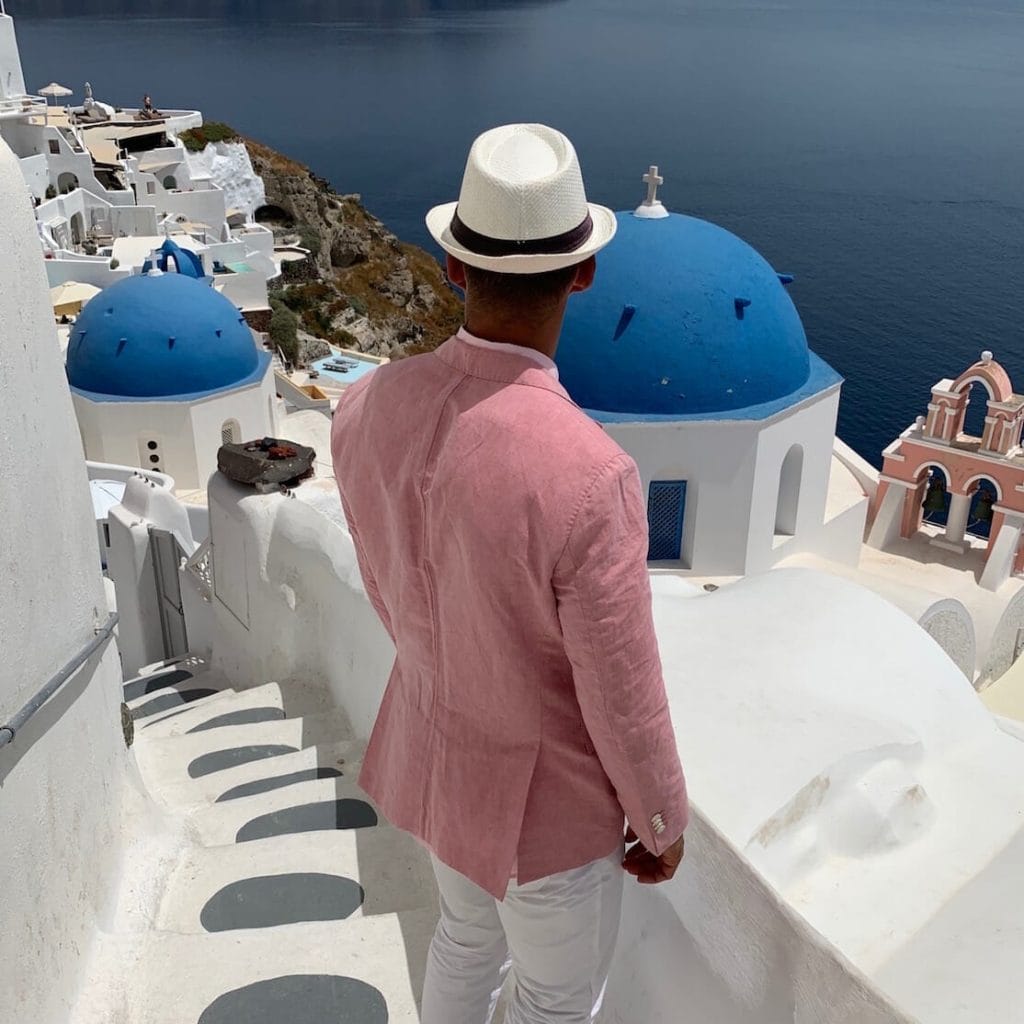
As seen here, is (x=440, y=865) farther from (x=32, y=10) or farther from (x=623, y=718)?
(x=32, y=10)

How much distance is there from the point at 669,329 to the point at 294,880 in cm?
665

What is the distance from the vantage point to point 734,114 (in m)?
81.6

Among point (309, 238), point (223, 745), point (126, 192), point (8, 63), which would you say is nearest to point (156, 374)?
point (223, 745)

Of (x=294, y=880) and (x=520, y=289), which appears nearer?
(x=520, y=289)

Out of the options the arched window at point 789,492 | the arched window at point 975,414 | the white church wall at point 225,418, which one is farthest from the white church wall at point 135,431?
the arched window at point 975,414

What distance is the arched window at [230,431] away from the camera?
16062mm

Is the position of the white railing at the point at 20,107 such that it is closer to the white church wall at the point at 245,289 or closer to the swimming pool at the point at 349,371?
the white church wall at the point at 245,289

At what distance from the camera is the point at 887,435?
33438 mm

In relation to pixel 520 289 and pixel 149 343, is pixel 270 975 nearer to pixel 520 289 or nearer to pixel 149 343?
pixel 520 289

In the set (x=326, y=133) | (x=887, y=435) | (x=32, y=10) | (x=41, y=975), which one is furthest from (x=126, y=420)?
(x=32, y=10)

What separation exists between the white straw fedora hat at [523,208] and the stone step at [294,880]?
2.69m

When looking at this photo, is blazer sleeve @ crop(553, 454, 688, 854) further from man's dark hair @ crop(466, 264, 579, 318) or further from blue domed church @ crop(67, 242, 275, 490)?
blue domed church @ crop(67, 242, 275, 490)

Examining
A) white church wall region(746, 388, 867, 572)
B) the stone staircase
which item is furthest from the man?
white church wall region(746, 388, 867, 572)

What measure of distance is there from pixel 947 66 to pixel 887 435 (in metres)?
84.0
